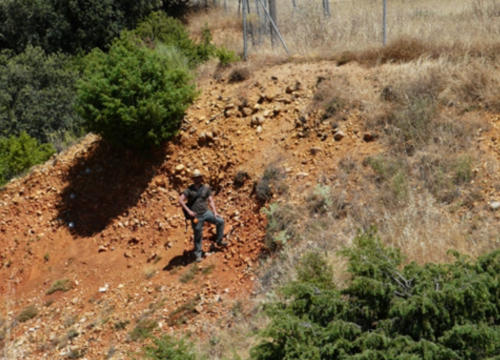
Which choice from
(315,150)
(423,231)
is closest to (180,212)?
(315,150)

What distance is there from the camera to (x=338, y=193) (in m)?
8.21

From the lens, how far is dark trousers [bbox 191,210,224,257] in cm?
891

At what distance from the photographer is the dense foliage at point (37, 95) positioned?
18.5 meters

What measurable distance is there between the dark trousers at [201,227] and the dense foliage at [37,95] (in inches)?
390

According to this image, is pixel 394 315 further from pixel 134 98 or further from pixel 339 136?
pixel 134 98

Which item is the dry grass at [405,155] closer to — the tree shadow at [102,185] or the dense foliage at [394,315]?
the dense foliage at [394,315]

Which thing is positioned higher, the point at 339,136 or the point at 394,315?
the point at 339,136

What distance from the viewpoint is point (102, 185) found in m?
11.5

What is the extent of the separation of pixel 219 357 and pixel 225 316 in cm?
93

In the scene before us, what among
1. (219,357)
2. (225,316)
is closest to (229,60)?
(225,316)

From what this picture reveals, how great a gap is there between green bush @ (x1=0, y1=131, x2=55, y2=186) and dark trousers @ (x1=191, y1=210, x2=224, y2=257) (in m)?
6.40

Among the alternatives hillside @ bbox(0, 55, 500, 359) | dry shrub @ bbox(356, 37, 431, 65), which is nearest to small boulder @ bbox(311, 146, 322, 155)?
hillside @ bbox(0, 55, 500, 359)

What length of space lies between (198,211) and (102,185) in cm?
328

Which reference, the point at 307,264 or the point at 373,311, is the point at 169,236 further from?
the point at 373,311
